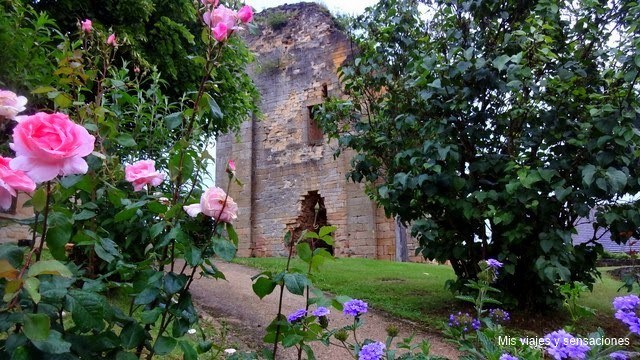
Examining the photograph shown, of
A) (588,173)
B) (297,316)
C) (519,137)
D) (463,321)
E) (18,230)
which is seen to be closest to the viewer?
(297,316)

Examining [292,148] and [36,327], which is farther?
[292,148]

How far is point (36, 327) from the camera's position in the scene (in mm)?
944

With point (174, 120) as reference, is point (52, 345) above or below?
below

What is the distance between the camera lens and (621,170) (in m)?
3.68

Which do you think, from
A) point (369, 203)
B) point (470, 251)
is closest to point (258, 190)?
point (369, 203)

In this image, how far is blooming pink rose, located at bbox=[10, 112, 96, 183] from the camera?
956 mm

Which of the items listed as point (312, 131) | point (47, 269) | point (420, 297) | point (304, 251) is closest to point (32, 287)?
point (47, 269)

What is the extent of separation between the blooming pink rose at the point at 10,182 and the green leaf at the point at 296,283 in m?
0.72

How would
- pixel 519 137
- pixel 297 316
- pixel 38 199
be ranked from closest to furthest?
pixel 38 199 → pixel 297 316 → pixel 519 137

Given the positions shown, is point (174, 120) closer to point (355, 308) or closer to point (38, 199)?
point (38, 199)

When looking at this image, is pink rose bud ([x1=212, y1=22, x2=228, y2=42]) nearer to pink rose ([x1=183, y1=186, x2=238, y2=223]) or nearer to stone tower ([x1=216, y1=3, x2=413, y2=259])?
pink rose ([x1=183, y1=186, x2=238, y2=223])

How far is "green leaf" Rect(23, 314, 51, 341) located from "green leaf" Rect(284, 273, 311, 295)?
0.64 m

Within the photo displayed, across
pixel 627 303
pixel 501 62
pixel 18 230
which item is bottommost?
pixel 627 303

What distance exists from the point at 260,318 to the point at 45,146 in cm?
380
